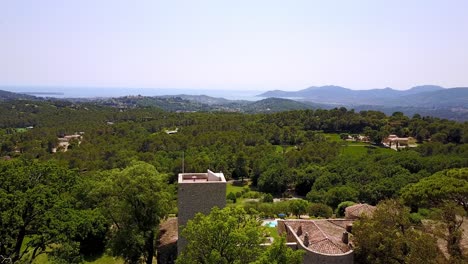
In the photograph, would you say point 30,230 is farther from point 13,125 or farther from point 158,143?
point 13,125

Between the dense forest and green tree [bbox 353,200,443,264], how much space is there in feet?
17.4

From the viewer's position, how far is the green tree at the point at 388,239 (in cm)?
2027

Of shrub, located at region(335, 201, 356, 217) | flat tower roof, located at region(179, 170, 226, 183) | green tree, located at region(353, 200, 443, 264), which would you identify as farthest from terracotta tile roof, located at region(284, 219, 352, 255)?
shrub, located at region(335, 201, 356, 217)

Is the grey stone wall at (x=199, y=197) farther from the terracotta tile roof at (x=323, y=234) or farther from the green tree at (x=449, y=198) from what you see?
the green tree at (x=449, y=198)

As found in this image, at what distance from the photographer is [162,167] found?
58.4 metres

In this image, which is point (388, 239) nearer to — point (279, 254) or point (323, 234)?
point (323, 234)

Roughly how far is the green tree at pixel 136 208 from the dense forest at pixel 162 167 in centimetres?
7

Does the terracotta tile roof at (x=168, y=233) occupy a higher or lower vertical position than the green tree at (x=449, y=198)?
lower

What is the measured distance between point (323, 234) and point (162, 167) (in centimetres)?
3787

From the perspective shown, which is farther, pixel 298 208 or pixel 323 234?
pixel 298 208

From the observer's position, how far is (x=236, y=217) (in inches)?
728

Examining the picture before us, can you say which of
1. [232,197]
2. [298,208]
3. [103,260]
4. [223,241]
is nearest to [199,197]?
[223,241]

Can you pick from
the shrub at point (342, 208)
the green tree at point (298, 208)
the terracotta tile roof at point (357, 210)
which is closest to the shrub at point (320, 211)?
the green tree at point (298, 208)

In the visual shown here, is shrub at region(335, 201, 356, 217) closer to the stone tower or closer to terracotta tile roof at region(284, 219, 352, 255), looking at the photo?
terracotta tile roof at region(284, 219, 352, 255)
